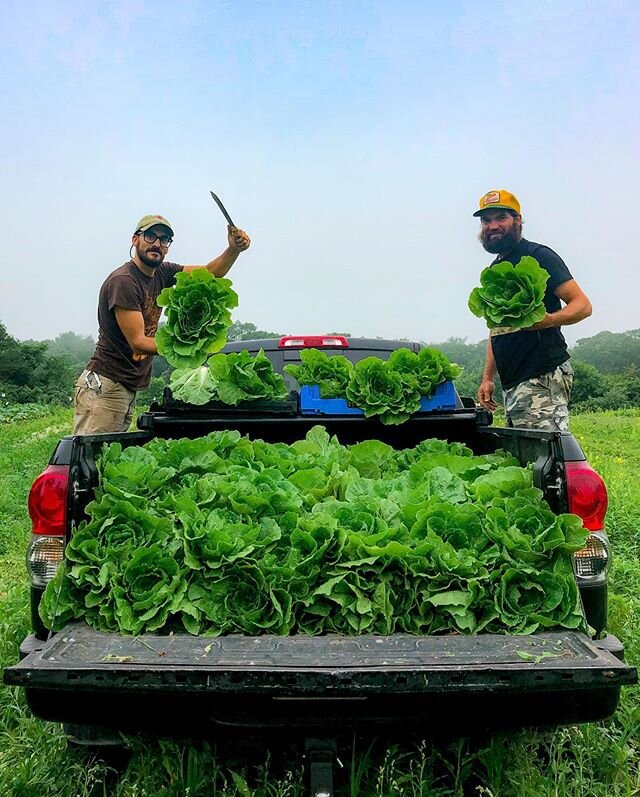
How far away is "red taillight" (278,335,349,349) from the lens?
15.6ft

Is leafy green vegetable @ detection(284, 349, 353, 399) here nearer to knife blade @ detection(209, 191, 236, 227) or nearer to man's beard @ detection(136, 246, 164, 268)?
knife blade @ detection(209, 191, 236, 227)

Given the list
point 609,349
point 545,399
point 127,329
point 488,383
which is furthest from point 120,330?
point 609,349

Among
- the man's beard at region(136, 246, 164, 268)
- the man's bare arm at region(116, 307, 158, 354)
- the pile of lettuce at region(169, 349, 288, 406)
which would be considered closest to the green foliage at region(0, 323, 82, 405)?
the man's beard at region(136, 246, 164, 268)

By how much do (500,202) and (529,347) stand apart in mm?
1043

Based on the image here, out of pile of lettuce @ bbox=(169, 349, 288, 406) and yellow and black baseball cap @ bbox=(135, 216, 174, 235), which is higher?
yellow and black baseball cap @ bbox=(135, 216, 174, 235)

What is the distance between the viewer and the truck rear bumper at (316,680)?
2.04 metres

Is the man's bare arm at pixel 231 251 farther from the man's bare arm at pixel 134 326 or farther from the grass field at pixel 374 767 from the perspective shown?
the grass field at pixel 374 767

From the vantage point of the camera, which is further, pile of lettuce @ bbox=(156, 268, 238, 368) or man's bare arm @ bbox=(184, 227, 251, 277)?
man's bare arm @ bbox=(184, 227, 251, 277)

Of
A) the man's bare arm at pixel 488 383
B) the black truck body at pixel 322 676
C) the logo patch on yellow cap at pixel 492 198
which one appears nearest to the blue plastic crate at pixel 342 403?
the black truck body at pixel 322 676

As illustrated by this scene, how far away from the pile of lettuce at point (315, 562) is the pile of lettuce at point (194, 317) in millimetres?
1261

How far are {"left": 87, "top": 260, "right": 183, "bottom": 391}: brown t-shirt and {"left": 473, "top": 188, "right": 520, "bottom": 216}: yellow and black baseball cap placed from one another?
2.29 m

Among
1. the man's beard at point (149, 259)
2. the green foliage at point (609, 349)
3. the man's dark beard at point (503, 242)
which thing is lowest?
the green foliage at point (609, 349)

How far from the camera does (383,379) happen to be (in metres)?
3.59

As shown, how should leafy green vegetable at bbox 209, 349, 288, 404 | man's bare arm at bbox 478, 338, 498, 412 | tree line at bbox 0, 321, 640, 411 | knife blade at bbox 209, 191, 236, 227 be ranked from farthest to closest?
tree line at bbox 0, 321, 640, 411 → man's bare arm at bbox 478, 338, 498, 412 → knife blade at bbox 209, 191, 236, 227 → leafy green vegetable at bbox 209, 349, 288, 404
